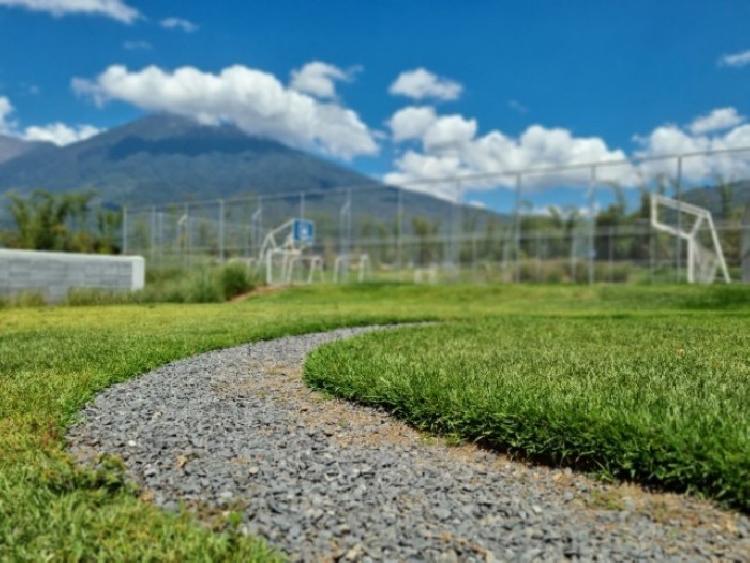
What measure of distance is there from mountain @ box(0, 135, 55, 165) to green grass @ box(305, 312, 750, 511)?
59.8 metres

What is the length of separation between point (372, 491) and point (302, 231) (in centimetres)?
1667

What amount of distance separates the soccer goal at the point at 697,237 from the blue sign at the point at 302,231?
975cm

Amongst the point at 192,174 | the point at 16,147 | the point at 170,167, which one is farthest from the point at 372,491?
the point at 170,167

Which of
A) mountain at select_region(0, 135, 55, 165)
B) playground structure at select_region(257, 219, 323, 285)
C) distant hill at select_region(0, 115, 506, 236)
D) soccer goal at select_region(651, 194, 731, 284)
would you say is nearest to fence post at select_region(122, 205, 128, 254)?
distant hill at select_region(0, 115, 506, 236)

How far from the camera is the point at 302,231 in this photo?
60.5 ft

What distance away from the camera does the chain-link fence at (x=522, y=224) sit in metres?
15.0

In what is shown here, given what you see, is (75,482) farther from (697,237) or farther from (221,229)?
(221,229)

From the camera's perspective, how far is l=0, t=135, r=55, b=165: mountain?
53.6m

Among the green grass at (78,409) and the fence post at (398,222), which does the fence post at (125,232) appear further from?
the green grass at (78,409)

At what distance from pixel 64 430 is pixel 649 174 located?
54.3ft

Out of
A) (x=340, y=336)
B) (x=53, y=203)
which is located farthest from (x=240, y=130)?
(x=340, y=336)

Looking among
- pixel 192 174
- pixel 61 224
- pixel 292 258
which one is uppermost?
pixel 192 174

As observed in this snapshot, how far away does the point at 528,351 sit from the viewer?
14.2ft

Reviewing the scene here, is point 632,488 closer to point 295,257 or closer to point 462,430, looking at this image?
point 462,430
